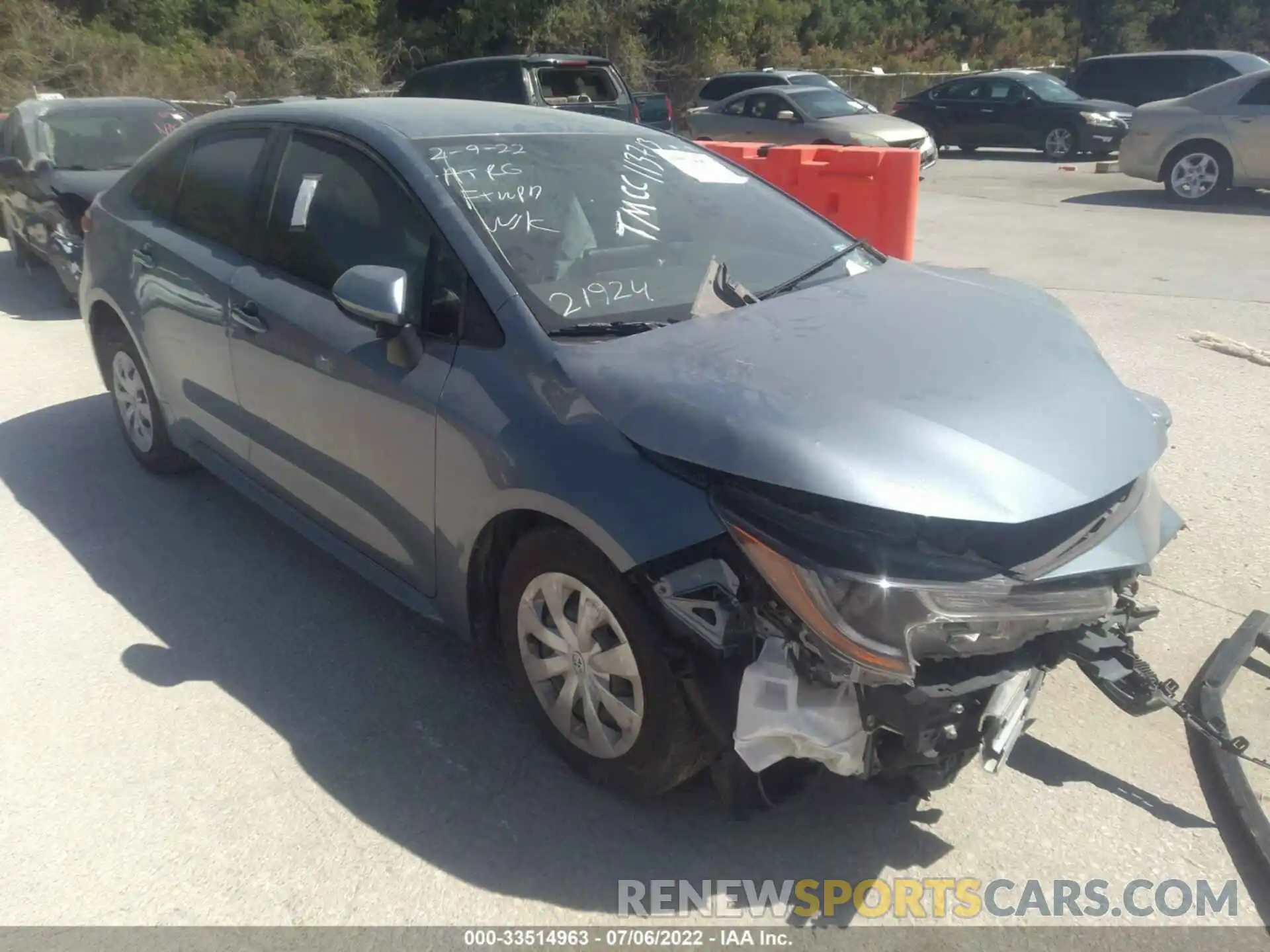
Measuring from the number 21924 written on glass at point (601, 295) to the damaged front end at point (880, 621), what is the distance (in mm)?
718

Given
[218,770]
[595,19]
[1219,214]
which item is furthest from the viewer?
[595,19]

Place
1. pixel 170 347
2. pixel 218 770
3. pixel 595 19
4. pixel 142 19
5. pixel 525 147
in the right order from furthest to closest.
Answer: pixel 142 19 < pixel 595 19 < pixel 170 347 < pixel 525 147 < pixel 218 770

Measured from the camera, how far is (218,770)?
10.7 ft

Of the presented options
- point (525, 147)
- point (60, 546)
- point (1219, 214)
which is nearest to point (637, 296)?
point (525, 147)

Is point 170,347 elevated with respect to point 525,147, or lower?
lower

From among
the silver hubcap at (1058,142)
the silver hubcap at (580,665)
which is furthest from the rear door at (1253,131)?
the silver hubcap at (580,665)

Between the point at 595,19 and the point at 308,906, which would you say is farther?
the point at 595,19

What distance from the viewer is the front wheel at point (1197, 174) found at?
13758 millimetres

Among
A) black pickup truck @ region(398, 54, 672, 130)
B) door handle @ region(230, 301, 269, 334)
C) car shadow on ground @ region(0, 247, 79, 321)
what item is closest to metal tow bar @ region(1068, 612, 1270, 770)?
door handle @ region(230, 301, 269, 334)

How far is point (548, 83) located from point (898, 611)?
43.2ft

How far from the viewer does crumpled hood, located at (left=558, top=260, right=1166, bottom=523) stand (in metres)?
2.55

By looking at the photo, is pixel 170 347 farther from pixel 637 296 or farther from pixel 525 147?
pixel 637 296

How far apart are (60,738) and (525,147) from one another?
237 centimetres

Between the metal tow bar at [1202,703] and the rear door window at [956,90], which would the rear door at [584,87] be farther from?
the metal tow bar at [1202,703]
